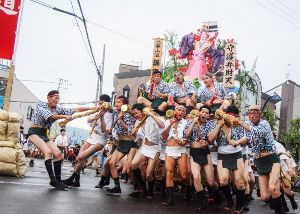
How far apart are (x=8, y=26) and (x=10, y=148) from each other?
3.70 m

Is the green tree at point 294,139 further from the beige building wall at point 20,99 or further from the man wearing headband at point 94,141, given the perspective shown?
the beige building wall at point 20,99

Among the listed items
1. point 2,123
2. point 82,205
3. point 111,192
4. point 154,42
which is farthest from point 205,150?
point 154,42

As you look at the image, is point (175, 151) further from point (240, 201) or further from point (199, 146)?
point (240, 201)

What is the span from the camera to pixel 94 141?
28.9 feet

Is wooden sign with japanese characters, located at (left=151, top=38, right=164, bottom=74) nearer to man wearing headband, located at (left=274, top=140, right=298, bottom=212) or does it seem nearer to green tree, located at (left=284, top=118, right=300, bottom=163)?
man wearing headband, located at (left=274, top=140, right=298, bottom=212)

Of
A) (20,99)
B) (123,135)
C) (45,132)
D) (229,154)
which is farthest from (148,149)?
(20,99)

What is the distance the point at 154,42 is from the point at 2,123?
7.35 metres

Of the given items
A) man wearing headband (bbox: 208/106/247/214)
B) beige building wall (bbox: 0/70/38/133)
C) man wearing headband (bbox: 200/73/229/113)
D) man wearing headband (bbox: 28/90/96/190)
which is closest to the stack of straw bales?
man wearing headband (bbox: 28/90/96/190)

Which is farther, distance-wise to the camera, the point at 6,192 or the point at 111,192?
the point at 111,192

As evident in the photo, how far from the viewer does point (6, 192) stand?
655 cm

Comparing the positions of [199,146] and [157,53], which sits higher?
[157,53]

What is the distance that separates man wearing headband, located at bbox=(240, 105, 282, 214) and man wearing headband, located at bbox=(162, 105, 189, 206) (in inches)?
47.4

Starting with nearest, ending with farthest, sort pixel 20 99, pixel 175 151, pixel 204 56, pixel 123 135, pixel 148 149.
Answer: pixel 175 151, pixel 148 149, pixel 123 135, pixel 204 56, pixel 20 99

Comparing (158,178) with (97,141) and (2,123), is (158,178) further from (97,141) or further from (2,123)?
(2,123)
